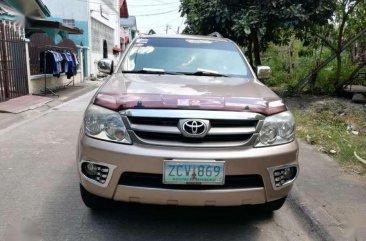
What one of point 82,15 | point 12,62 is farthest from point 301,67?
point 82,15

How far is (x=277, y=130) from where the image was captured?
3207mm

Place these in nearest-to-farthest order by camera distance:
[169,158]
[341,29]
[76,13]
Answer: [169,158] → [341,29] → [76,13]

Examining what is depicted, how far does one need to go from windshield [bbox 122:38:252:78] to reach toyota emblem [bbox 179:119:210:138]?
54.0 inches

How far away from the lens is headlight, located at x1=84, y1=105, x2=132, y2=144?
303cm

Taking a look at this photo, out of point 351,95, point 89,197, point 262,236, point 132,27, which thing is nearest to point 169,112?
point 89,197

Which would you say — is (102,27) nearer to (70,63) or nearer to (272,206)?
(70,63)

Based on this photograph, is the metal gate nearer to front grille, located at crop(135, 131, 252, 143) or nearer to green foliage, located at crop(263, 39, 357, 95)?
green foliage, located at crop(263, 39, 357, 95)

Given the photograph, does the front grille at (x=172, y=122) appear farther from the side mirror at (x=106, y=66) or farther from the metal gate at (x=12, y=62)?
the metal gate at (x=12, y=62)

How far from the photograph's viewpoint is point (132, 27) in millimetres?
55000

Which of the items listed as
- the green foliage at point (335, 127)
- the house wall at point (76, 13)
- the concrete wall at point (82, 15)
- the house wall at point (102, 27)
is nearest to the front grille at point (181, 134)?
the green foliage at point (335, 127)

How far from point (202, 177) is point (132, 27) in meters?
54.0

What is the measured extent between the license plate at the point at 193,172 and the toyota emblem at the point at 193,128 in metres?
0.21

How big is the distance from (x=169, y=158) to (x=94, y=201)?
1.03 metres

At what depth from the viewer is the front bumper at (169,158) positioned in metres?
2.94
